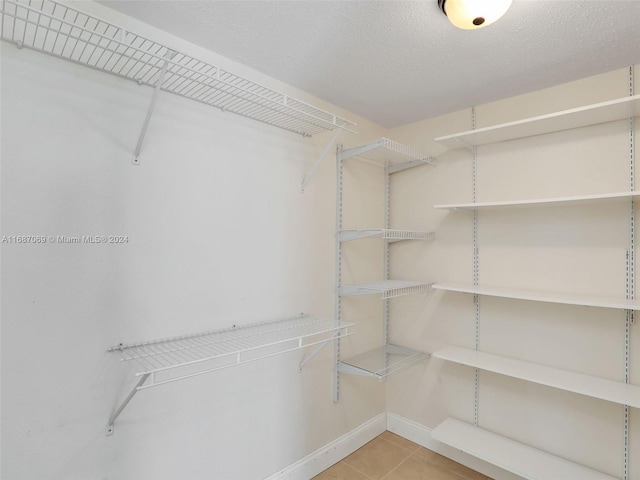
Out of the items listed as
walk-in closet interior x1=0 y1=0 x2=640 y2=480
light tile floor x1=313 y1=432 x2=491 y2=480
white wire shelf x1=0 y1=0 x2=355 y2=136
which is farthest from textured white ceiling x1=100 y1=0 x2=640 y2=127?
light tile floor x1=313 y1=432 x2=491 y2=480

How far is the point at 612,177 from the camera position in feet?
5.47

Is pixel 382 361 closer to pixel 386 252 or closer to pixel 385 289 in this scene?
pixel 385 289

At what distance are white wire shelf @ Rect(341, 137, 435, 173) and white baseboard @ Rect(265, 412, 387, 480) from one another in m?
1.85

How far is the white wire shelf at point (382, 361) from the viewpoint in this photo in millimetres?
2009

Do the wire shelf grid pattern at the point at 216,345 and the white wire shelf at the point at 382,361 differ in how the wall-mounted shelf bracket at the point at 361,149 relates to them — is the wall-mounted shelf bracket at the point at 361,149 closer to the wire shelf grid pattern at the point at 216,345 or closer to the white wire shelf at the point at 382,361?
the wire shelf grid pattern at the point at 216,345

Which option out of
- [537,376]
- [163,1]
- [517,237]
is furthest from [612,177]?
[163,1]

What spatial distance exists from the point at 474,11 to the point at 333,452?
93.3 inches

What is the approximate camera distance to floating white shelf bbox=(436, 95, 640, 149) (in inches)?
57.8

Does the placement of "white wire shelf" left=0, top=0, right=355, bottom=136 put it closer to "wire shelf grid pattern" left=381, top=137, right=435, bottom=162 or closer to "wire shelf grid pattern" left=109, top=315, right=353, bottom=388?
"wire shelf grid pattern" left=381, top=137, right=435, bottom=162

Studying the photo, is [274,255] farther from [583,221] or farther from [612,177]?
[612,177]

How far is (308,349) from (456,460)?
1.21 metres

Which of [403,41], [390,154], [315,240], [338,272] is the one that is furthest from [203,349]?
[390,154]

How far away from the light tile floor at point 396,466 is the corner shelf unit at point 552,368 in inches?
9.5

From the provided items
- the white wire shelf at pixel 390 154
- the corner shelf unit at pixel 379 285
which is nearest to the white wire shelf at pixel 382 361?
the corner shelf unit at pixel 379 285
